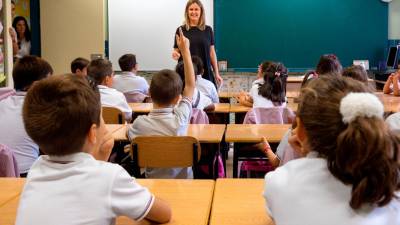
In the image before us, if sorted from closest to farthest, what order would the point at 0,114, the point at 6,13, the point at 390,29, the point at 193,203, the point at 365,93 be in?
1. the point at 365,93
2. the point at 193,203
3. the point at 0,114
4. the point at 6,13
5. the point at 390,29

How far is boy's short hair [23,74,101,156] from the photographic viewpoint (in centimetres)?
144

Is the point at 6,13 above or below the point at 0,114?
above

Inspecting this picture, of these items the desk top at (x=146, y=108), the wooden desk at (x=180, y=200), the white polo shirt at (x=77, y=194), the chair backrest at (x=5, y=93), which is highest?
the chair backrest at (x=5, y=93)

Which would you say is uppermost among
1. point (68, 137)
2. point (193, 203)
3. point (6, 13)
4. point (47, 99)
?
point (6, 13)

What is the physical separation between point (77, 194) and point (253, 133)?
220 centimetres

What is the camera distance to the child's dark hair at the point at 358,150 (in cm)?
123

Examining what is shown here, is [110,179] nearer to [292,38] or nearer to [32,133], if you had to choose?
[32,133]

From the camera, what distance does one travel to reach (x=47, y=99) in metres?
1.45

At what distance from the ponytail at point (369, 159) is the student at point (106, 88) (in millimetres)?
3411

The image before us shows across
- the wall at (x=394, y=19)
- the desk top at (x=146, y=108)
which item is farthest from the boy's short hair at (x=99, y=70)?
the wall at (x=394, y=19)

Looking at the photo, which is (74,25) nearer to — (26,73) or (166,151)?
(26,73)

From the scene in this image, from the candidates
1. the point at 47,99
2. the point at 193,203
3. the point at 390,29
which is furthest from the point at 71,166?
the point at 390,29

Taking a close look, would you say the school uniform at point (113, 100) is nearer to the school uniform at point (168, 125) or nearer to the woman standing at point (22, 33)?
the school uniform at point (168, 125)

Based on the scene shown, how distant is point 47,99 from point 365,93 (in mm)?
864
